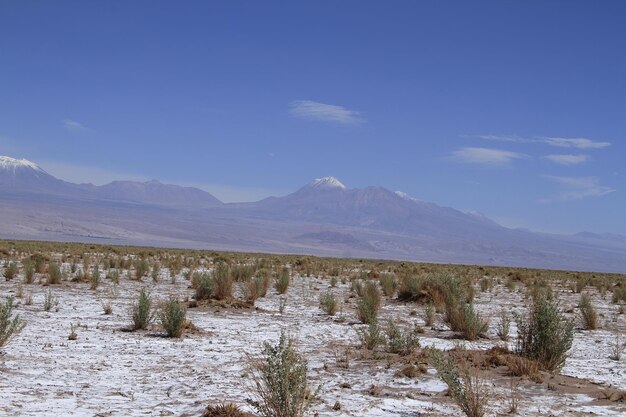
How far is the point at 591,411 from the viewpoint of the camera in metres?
8.23

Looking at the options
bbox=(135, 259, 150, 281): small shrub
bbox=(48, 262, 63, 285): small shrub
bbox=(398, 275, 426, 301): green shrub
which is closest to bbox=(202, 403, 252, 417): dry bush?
bbox=(398, 275, 426, 301): green shrub

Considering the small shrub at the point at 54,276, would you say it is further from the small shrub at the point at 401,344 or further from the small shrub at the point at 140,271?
the small shrub at the point at 401,344

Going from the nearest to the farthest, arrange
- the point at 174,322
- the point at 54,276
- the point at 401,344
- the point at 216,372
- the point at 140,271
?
the point at 216,372 < the point at 401,344 < the point at 174,322 < the point at 54,276 < the point at 140,271

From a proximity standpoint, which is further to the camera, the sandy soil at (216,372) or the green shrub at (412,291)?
the green shrub at (412,291)

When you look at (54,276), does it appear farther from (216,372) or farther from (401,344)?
(401,344)

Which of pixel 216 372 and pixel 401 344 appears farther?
pixel 401 344

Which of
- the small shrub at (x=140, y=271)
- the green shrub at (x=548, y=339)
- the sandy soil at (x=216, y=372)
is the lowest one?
the sandy soil at (x=216, y=372)

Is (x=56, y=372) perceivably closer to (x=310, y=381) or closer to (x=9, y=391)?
(x=9, y=391)

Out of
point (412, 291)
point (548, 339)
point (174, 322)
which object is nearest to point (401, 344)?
point (548, 339)

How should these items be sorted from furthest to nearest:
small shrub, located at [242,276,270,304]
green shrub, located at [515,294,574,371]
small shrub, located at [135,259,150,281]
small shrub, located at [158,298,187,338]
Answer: small shrub, located at [135,259,150,281] → small shrub, located at [242,276,270,304] → small shrub, located at [158,298,187,338] → green shrub, located at [515,294,574,371]

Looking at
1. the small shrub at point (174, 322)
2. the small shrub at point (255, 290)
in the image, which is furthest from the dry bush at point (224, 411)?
the small shrub at point (255, 290)

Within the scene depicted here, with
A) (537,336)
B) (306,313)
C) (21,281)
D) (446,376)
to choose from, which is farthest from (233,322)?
(21,281)

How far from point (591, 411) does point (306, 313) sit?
33.0 ft

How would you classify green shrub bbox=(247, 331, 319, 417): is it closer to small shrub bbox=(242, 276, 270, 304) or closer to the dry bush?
the dry bush
